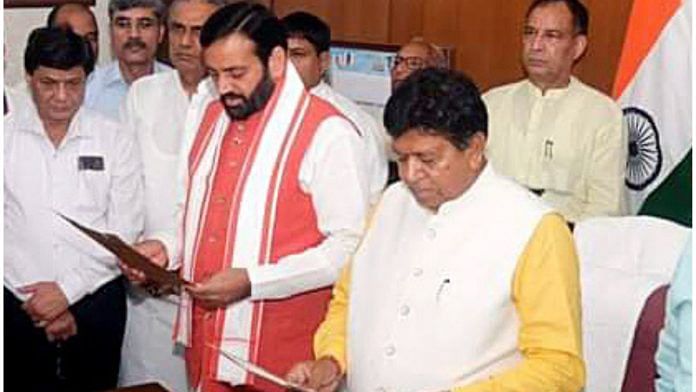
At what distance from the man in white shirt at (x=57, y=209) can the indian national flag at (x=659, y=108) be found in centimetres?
144

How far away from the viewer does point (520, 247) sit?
6.23ft

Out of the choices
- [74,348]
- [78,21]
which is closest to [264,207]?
[74,348]

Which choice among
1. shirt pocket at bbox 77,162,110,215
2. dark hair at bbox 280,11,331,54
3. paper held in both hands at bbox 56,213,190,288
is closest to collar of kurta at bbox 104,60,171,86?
dark hair at bbox 280,11,331,54

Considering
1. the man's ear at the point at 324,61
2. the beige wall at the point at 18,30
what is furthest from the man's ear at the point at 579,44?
the beige wall at the point at 18,30

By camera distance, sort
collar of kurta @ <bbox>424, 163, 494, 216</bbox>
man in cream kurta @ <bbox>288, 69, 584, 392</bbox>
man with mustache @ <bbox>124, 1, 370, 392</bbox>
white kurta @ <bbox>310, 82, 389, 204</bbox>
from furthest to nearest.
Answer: white kurta @ <bbox>310, 82, 389, 204</bbox> → man with mustache @ <bbox>124, 1, 370, 392</bbox> → collar of kurta @ <bbox>424, 163, 494, 216</bbox> → man in cream kurta @ <bbox>288, 69, 584, 392</bbox>

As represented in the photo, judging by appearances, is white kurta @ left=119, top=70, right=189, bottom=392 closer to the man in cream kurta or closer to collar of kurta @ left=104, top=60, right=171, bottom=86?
collar of kurta @ left=104, top=60, right=171, bottom=86

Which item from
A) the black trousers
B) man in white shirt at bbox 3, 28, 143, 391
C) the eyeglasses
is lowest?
the black trousers

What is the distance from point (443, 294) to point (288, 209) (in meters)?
0.65

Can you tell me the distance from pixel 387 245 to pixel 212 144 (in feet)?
2.24

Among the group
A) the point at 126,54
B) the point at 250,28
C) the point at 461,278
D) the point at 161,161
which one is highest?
the point at 250,28

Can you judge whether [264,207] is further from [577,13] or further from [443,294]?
[577,13]

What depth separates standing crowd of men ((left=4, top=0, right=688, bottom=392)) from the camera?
6.28 feet

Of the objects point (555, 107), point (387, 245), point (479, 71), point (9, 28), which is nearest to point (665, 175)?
point (555, 107)

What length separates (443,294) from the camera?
196cm
